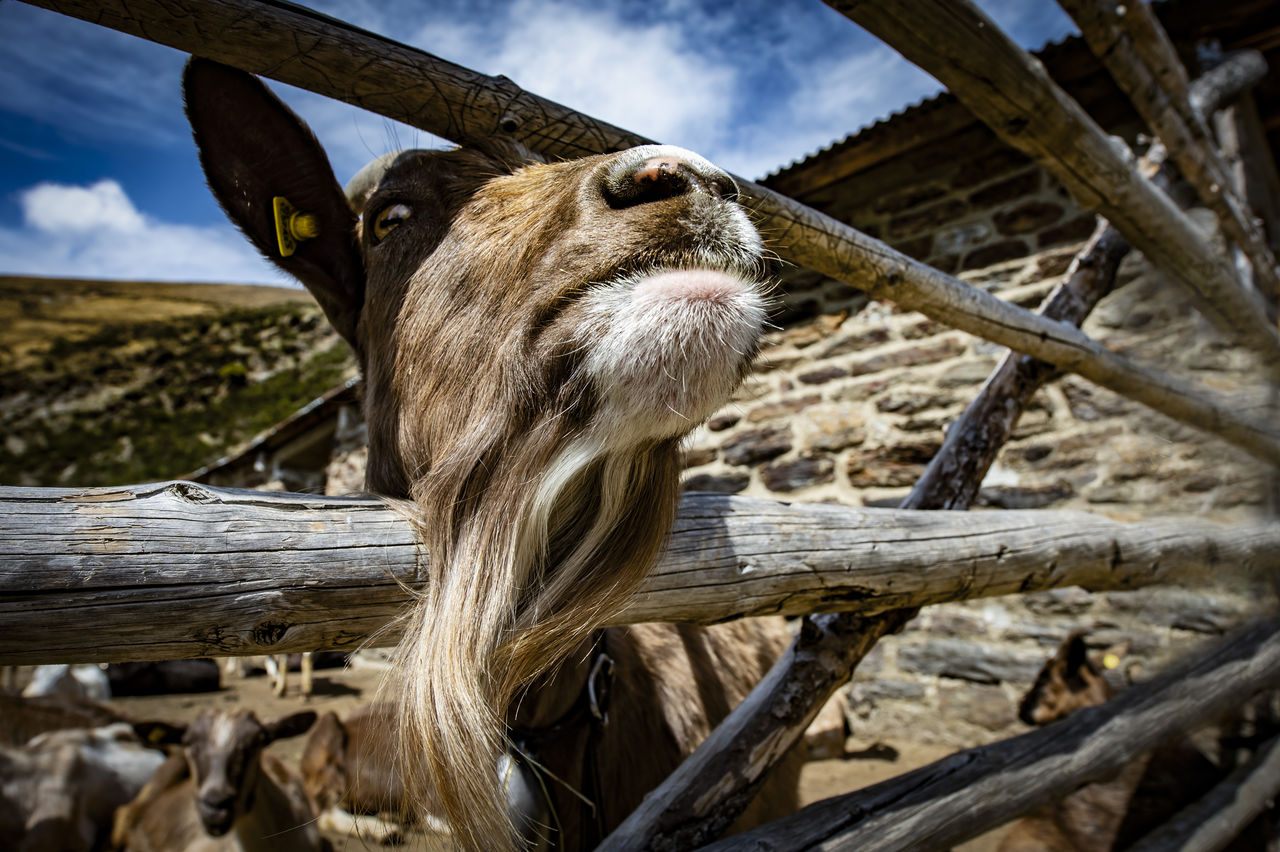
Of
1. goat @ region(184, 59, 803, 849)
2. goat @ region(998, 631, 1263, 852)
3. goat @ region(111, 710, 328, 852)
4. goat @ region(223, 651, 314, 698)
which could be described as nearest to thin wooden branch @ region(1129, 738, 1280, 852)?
goat @ region(998, 631, 1263, 852)

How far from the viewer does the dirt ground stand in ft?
11.6

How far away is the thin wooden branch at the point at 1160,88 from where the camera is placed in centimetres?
251

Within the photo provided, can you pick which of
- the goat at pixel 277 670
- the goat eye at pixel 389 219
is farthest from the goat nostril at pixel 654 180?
the goat at pixel 277 670

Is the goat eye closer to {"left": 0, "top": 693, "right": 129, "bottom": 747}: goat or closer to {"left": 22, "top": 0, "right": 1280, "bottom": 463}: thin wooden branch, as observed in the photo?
{"left": 22, "top": 0, "right": 1280, "bottom": 463}: thin wooden branch

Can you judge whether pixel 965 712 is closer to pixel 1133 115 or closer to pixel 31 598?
pixel 1133 115

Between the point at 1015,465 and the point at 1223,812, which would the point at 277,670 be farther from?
the point at 1223,812

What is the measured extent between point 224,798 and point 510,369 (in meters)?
3.65

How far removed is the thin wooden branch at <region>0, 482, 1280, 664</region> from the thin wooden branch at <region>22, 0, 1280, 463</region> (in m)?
0.61

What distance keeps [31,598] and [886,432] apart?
177 inches

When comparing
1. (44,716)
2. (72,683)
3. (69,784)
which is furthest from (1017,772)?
(72,683)

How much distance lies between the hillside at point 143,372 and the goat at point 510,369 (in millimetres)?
16847

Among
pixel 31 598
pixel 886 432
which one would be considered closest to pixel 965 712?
pixel 886 432

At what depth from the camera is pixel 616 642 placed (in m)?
1.80

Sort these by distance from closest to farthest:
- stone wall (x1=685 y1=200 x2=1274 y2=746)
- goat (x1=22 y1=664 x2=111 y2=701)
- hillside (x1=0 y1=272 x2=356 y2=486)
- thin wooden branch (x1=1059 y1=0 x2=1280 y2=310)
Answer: thin wooden branch (x1=1059 y1=0 x2=1280 y2=310) → stone wall (x1=685 y1=200 x2=1274 y2=746) → goat (x1=22 y1=664 x2=111 y2=701) → hillside (x1=0 y1=272 x2=356 y2=486)
